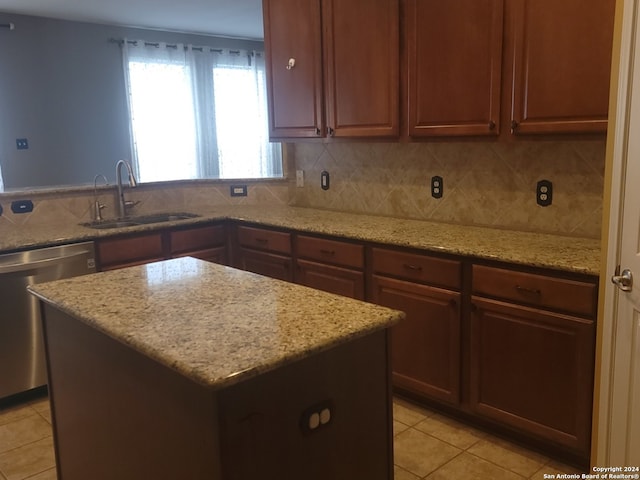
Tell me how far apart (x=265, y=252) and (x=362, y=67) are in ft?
4.07

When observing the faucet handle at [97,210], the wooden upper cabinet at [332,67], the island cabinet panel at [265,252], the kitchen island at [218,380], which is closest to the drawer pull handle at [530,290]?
the kitchen island at [218,380]

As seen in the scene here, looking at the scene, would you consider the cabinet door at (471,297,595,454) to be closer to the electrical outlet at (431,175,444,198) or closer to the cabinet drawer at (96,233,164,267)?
the electrical outlet at (431,175,444,198)

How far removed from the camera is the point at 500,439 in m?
2.57

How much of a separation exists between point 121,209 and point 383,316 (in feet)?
8.83

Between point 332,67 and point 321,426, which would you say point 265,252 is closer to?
point 332,67

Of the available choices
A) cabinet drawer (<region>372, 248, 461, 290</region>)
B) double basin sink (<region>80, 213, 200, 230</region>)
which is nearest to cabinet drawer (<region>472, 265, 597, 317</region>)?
cabinet drawer (<region>372, 248, 461, 290</region>)

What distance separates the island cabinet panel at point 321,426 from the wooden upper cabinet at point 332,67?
1775mm

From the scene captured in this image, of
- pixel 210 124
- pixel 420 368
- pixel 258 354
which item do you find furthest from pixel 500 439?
pixel 210 124

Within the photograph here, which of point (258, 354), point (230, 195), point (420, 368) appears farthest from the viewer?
point (230, 195)

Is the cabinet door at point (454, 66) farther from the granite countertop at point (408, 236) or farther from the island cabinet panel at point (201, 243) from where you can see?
the island cabinet panel at point (201, 243)

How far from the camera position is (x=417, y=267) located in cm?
268

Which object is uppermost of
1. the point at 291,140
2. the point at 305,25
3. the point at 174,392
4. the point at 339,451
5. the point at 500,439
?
the point at 305,25

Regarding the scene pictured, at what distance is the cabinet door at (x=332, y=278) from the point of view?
300cm

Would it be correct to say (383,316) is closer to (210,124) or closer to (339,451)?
(339,451)
